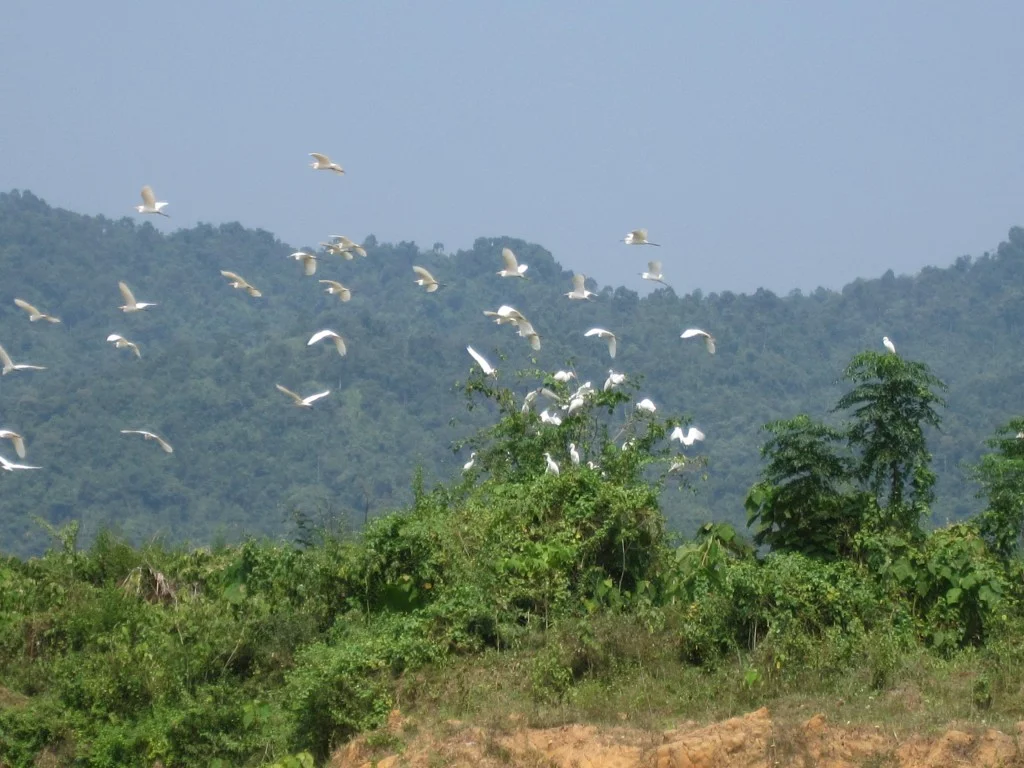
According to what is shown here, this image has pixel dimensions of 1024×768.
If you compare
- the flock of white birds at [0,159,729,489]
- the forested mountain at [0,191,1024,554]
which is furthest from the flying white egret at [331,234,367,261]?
the forested mountain at [0,191,1024,554]

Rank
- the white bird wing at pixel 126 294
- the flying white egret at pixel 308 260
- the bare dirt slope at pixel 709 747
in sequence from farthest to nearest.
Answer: the flying white egret at pixel 308 260 → the white bird wing at pixel 126 294 → the bare dirt slope at pixel 709 747

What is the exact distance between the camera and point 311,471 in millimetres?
44375

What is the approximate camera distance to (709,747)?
834 centimetres

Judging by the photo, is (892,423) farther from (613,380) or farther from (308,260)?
(308,260)

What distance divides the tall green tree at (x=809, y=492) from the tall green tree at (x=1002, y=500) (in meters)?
1.01

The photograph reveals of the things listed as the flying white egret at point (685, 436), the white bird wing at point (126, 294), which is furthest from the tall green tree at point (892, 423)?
the white bird wing at point (126, 294)

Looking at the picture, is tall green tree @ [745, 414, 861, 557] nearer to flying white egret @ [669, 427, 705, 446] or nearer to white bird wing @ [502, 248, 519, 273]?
flying white egret @ [669, 427, 705, 446]

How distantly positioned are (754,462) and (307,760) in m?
30.1

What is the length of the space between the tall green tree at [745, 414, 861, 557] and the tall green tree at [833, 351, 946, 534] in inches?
7.9

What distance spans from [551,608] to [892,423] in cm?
309

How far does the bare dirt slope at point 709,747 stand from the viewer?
8.05 meters

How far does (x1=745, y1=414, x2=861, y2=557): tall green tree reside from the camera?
1130cm

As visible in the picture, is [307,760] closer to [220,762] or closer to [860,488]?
[220,762]

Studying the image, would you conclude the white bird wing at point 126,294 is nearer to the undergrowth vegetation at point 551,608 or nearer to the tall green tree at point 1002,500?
the undergrowth vegetation at point 551,608
